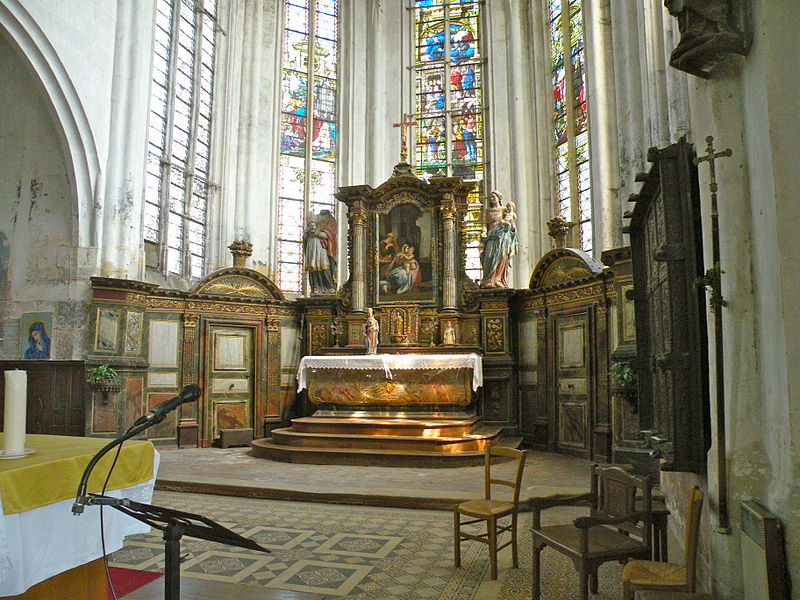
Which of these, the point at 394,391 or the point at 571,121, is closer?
the point at 394,391

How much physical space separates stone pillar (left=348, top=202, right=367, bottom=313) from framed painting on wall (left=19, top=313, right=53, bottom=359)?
5.09 metres

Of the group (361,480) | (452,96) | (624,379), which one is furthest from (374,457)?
(452,96)

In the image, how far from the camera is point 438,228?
478 inches

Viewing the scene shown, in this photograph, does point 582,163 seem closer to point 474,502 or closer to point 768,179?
point 474,502

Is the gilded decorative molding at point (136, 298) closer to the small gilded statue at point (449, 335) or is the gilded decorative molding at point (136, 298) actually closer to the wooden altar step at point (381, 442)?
the wooden altar step at point (381, 442)

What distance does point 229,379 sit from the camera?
12.0 m

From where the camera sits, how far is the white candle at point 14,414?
2.65m

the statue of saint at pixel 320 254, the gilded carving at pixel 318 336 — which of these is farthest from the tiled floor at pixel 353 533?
the statue of saint at pixel 320 254

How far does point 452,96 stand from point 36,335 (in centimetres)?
1041

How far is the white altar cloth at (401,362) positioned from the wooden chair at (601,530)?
572cm

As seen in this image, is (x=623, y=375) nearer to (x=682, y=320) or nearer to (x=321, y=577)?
(x=682, y=320)

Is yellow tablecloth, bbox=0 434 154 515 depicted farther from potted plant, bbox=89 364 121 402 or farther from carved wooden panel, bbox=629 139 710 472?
potted plant, bbox=89 364 121 402

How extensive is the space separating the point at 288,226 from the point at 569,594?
12.6 metres

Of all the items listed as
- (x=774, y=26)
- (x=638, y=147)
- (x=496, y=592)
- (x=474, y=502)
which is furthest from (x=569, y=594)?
(x=638, y=147)
